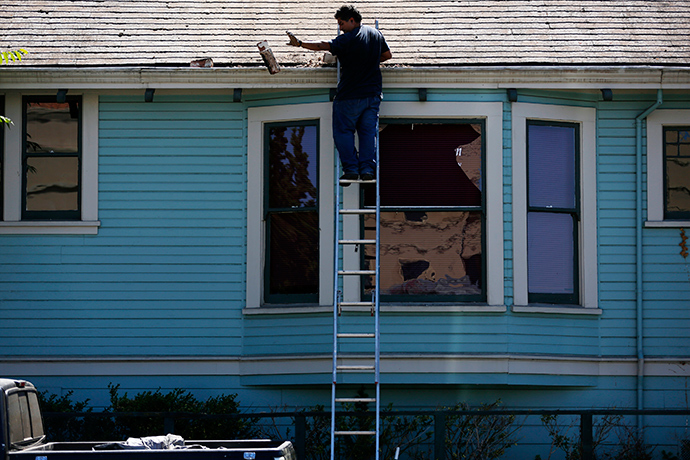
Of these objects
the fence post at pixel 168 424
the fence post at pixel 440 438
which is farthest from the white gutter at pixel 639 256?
the fence post at pixel 168 424

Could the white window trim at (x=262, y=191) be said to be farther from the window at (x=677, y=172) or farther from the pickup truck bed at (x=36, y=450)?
the window at (x=677, y=172)

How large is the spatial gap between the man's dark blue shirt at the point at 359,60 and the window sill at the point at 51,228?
3.11 m

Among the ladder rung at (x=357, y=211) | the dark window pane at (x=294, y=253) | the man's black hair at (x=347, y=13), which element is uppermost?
the man's black hair at (x=347, y=13)

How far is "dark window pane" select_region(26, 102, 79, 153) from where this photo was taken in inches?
376

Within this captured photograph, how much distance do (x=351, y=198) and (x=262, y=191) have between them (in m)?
1.00

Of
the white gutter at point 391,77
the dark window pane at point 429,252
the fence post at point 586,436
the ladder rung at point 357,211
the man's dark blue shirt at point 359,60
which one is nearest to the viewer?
the fence post at point 586,436

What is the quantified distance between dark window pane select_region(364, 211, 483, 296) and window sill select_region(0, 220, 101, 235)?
304 cm

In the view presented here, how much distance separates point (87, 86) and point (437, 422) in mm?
5155

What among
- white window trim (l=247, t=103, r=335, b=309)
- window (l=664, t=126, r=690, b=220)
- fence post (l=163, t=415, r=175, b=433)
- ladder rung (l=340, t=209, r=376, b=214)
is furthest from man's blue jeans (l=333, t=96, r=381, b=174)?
window (l=664, t=126, r=690, b=220)

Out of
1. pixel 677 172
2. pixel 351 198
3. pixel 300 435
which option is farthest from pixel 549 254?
pixel 300 435

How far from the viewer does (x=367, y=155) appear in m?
8.48

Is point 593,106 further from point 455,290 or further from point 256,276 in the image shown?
point 256,276

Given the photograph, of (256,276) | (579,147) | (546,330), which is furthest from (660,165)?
(256,276)

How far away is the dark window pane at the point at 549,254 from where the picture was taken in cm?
916
